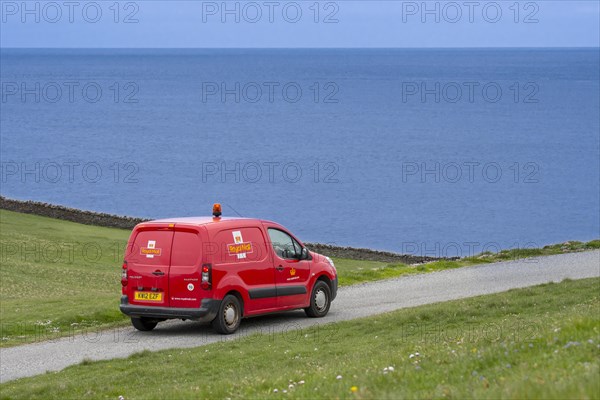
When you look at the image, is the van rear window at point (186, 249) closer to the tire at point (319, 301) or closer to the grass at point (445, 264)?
the tire at point (319, 301)

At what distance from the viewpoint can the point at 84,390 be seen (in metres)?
12.9

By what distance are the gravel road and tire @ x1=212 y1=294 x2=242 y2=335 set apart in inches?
6.7

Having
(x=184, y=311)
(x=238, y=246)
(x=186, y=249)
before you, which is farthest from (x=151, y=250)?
(x=238, y=246)

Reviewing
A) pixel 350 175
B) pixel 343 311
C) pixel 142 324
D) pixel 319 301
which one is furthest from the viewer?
pixel 350 175

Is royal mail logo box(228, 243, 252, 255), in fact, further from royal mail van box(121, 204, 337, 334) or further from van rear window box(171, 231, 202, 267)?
van rear window box(171, 231, 202, 267)

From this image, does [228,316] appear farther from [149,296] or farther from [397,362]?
[397,362]

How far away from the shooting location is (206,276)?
59.4 ft

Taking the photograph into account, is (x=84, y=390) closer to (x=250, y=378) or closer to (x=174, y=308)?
(x=250, y=378)

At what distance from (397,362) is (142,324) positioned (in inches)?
374

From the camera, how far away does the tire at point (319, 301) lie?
20781 millimetres

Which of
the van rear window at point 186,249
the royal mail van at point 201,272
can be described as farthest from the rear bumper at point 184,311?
the van rear window at point 186,249

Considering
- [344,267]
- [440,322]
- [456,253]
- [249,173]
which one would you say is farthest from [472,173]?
[440,322]

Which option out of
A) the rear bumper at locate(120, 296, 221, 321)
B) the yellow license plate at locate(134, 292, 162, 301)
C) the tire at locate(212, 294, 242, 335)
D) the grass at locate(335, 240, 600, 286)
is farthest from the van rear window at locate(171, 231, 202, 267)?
the grass at locate(335, 240, 600, 286)

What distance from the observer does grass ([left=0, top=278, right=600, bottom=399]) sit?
28.3ft
